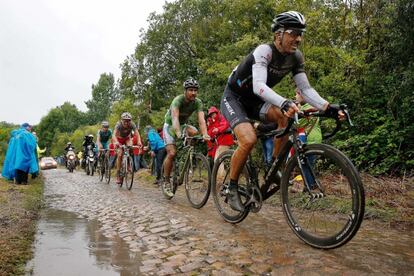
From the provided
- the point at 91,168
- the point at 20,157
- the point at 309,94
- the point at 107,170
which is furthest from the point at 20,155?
the point at 309,94

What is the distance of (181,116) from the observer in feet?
25.4

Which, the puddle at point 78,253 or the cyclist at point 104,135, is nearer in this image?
the puddle at point 78,253

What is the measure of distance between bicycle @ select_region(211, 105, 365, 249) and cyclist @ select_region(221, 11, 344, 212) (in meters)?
0.20

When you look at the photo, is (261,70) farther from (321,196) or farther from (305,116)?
(321,196)

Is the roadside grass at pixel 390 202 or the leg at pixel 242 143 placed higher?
the leg at pixel 242 143

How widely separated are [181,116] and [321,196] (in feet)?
14.5

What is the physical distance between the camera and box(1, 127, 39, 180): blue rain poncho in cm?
1121

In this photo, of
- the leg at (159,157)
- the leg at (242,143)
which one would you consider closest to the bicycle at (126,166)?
the leg at (159,157)

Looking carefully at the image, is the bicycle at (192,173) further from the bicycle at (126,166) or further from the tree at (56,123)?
the tree at (56,123)

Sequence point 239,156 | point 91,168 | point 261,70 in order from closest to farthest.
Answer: point 261,70
point 239,156
point 91,168

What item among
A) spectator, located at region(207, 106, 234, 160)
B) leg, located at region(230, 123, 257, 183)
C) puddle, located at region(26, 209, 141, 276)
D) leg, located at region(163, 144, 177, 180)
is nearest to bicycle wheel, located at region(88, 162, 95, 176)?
spectator, located at region(207, 106, 234, 160)

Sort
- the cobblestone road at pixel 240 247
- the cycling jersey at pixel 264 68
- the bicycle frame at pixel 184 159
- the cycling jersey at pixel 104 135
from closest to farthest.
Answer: the cobblestone road at pixel 240 247 → the cycling jersey at pixel 264 68 → the bicycle frame at pixel 184 159 → the cycling jersey at pixel 104 135

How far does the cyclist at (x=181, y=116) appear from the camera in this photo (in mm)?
7215

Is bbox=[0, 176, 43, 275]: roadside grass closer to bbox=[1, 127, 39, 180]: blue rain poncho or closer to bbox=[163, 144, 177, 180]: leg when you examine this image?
bbox=[163, 144, 177, 180]: leg
